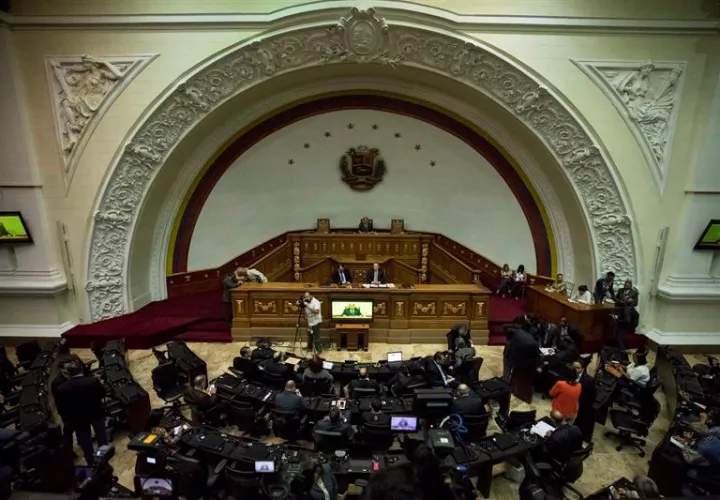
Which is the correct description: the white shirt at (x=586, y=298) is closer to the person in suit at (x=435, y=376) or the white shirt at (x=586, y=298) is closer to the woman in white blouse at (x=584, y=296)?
the woman in white blouse at (x=584, y=296)

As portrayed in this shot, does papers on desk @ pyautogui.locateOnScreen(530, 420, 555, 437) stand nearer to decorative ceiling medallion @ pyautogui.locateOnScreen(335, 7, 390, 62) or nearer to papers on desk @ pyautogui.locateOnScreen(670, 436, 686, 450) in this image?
papers on desk @ pyautogui.locateOnScreen(670, 436, 686, 450)

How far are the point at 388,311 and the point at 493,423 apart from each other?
329 cm

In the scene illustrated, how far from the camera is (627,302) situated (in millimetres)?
8320

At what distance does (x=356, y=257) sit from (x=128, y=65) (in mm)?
7940

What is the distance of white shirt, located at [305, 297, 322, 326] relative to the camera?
318 inches

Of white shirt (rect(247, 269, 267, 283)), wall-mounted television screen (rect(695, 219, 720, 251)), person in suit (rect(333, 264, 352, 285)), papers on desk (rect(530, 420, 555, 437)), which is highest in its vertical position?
wall-mounted television screen (rect(695, 219, 720, 251))

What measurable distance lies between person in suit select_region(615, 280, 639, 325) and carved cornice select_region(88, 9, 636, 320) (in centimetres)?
83

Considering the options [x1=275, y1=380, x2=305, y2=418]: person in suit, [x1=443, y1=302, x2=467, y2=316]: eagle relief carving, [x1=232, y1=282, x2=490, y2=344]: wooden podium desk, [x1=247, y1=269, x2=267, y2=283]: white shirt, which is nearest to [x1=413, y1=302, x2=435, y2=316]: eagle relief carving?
[x1=232, y1=282, x2=490, y2=344]: wooden podium desk

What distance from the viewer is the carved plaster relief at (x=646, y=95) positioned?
8344 mm

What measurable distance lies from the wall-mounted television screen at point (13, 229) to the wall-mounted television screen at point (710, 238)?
1462cm

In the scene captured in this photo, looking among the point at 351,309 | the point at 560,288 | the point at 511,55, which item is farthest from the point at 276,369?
the point at 511,55

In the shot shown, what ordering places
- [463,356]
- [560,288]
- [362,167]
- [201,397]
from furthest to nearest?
[362,167], [560,288], [463,356], [201,397]

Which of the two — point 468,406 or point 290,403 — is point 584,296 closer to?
point 468,406

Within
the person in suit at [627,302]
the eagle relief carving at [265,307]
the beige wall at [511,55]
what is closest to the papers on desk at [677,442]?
the person in suit at [627,302]
